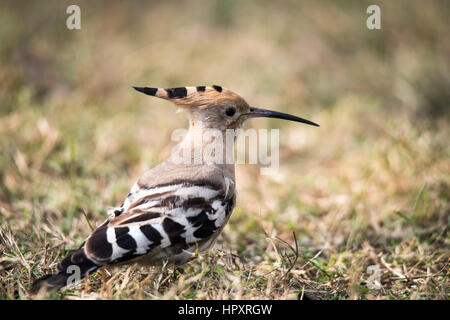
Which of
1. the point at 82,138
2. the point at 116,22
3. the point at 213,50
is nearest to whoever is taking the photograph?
the point at 82,138

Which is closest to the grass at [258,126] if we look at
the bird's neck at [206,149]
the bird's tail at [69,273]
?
the bird's tail at [69,273]

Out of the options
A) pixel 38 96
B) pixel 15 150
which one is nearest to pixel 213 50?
pixel 38 96

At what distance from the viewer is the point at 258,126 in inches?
172

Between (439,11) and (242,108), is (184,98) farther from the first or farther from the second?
(439,11)

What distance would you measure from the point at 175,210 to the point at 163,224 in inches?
3.6

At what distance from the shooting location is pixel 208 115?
8.11ft

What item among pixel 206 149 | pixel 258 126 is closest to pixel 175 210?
pixel 206 149

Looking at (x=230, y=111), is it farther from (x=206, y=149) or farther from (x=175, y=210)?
(x=175, y=210)

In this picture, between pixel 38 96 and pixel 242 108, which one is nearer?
pixel 242 108

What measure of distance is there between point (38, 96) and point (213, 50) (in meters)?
1.98

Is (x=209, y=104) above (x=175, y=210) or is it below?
above

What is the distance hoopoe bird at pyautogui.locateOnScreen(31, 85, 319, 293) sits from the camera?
187 centimetres

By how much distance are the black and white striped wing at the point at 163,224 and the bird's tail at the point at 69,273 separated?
0.03 metres

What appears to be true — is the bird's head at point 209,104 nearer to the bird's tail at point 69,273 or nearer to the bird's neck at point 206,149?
the bird's neck at point 206,149
